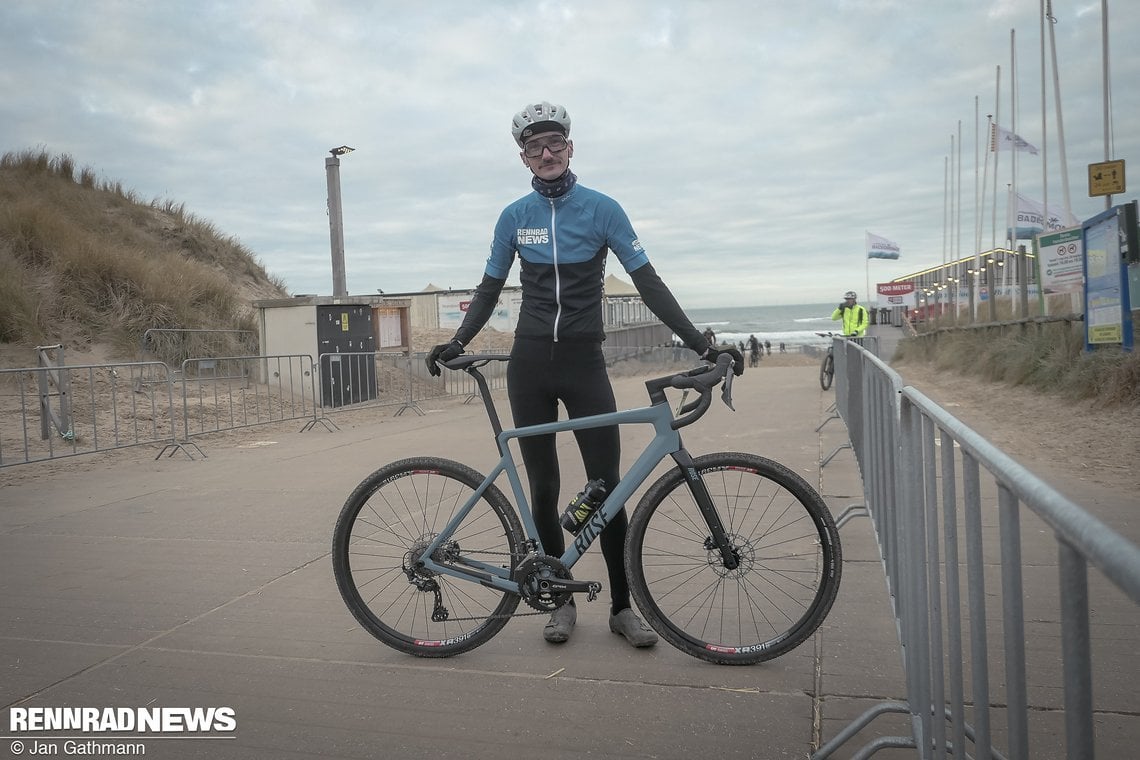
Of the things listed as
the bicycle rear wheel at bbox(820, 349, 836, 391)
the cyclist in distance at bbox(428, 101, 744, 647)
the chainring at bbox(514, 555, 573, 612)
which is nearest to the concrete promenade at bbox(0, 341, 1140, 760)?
the chainring at bbox(514, 555, 573, 612)

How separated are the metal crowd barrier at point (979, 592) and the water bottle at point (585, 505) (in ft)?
3.45

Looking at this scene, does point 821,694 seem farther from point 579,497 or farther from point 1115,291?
point 1115,291

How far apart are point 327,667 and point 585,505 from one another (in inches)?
46.0

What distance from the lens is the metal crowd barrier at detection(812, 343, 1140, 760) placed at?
3.98 feet

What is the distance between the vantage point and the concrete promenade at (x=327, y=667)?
116 inches

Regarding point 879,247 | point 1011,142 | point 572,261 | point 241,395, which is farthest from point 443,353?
point 879,247

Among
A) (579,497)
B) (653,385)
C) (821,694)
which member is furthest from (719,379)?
(821,694)

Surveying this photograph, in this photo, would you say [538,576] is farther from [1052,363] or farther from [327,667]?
[1052,363]

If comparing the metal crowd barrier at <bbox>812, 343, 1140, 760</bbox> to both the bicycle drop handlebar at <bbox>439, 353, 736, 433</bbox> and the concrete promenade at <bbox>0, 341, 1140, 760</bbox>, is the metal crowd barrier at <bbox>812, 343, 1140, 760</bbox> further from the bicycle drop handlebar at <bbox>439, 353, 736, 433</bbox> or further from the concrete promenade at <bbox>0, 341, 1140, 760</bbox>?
the bicycle drop handlebar at <bbox>439, 353, 736, 433</bbox>

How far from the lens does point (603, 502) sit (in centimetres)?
356

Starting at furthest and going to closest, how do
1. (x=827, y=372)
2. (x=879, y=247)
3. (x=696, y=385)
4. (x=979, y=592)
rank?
(x=879, y=247)
(x=827, y=372)
(x=696, y=385)
(x=979, y=592)

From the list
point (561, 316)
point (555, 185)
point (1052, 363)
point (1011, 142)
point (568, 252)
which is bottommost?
point (1052, 363)

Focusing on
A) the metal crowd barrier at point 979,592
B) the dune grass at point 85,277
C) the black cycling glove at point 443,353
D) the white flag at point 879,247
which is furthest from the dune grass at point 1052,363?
the white flag at point 879,247

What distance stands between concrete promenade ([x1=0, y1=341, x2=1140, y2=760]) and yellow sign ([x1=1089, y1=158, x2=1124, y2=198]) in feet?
31.1
